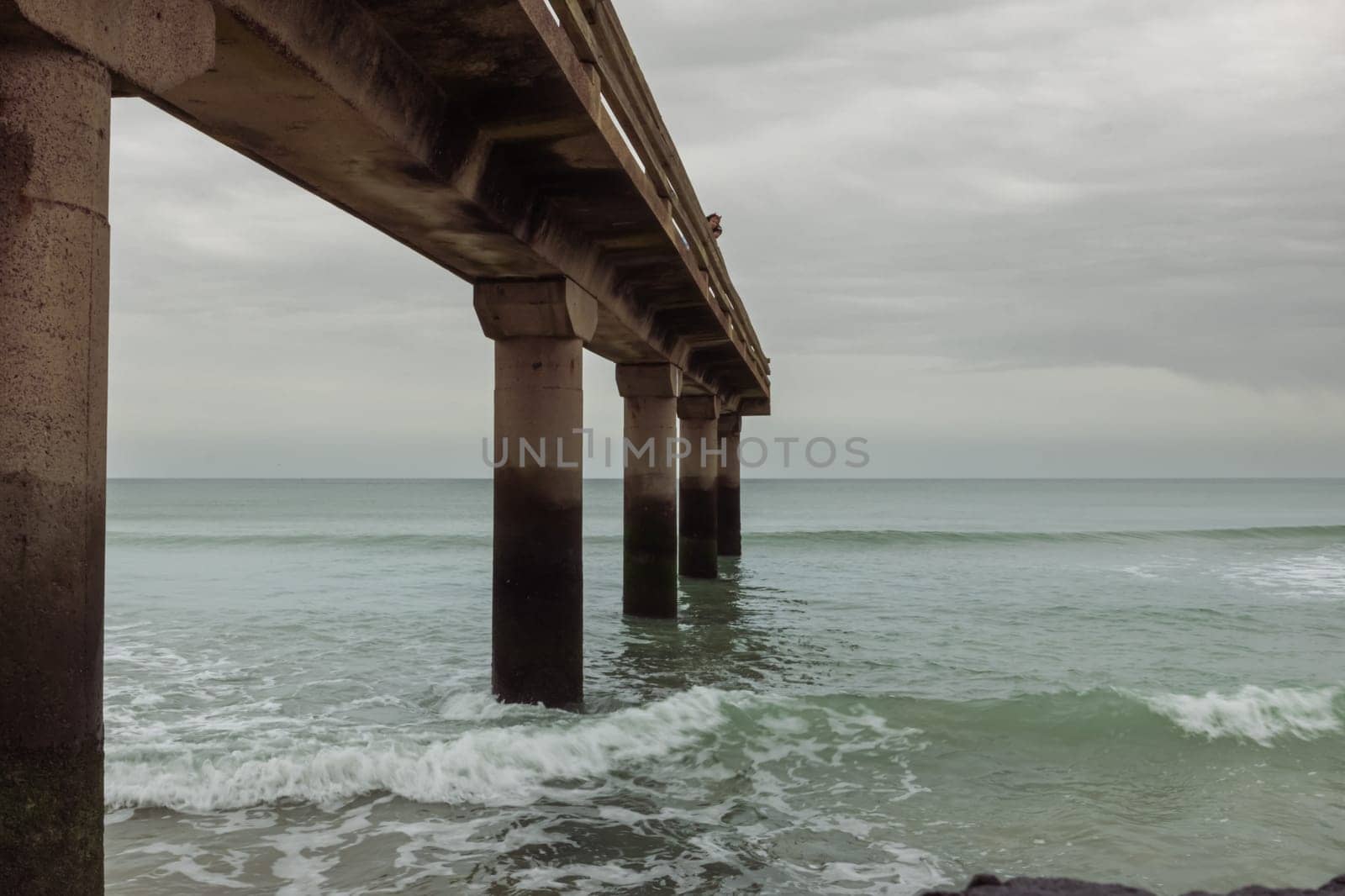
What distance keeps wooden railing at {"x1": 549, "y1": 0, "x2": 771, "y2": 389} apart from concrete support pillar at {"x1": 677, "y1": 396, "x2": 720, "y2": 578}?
8626 mm

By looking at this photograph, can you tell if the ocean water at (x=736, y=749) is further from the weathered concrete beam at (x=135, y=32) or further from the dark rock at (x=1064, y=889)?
the weathered concrete beam at (x=135, y=32)

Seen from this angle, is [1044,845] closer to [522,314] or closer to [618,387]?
[522,314]

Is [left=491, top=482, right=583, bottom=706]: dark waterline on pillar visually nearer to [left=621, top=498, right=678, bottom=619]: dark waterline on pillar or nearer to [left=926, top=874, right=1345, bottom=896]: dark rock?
[left=926, top=874, right=1345, bottom=896]: dark rock

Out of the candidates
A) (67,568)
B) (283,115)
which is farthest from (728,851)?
(283,115)

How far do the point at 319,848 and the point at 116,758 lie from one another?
2772 millimetres

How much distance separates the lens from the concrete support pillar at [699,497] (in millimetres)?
20922

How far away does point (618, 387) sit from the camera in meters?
14.7

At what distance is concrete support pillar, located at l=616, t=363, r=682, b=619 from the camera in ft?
48.4

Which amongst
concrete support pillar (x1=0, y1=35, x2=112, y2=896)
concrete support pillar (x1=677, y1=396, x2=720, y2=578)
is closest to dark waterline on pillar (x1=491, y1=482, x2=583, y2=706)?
concrete support pillar (x1=0, y1=35, x2=112, y2=896)

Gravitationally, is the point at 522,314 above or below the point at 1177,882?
above

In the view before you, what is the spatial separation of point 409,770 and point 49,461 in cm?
483

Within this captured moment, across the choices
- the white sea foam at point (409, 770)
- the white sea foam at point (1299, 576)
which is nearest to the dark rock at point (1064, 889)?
the white sea foam at point (409, 770)

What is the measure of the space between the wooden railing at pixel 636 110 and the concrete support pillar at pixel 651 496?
2.79 m

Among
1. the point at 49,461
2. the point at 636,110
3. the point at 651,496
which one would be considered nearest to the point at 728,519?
the point at 651,496
